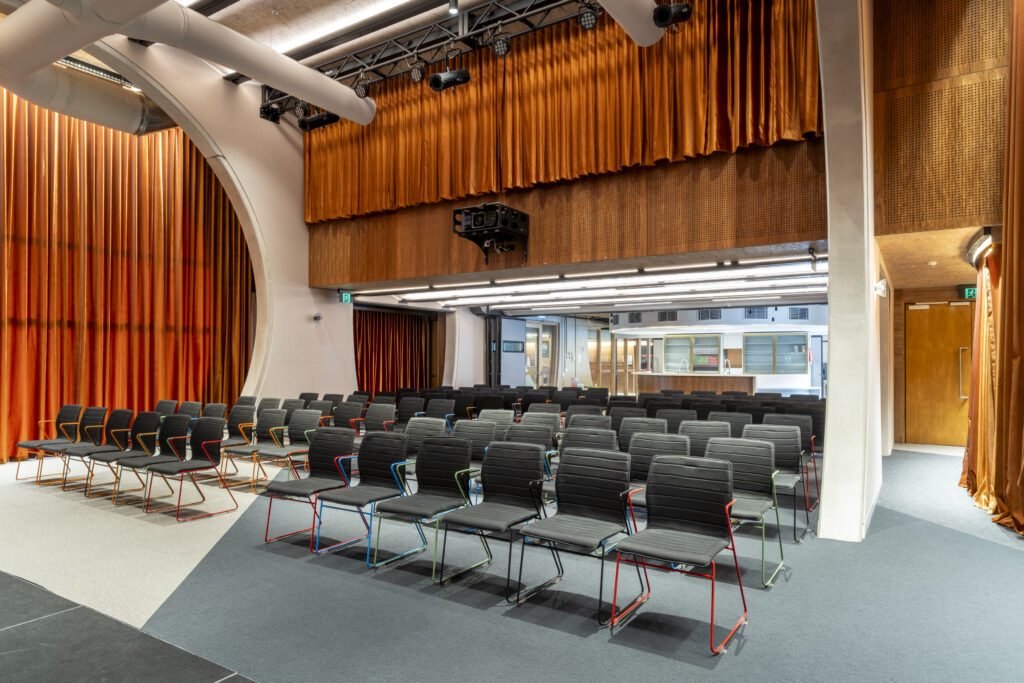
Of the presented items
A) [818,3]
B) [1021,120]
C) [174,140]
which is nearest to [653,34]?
[818,3]

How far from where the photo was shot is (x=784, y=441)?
5.62 m

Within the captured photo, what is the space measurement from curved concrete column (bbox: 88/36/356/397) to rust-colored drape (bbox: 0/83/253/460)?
1.50m

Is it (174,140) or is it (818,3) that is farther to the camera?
(174,140)

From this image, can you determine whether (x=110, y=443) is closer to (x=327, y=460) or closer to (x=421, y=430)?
(x=327, y=460)

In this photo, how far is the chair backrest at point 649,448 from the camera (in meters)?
5.02

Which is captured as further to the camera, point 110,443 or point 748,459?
point 110,443

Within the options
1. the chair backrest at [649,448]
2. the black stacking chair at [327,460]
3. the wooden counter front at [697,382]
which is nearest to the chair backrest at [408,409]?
the black stacking chair at [327,460]

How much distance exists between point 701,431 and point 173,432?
5.62 m

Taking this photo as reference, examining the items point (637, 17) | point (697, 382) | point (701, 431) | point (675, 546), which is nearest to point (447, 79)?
point (637, 17)

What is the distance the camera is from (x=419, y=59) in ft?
33.6

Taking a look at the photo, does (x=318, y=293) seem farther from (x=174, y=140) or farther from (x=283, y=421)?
(x=283, y=421)

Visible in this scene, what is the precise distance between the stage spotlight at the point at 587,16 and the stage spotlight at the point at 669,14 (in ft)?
4.85

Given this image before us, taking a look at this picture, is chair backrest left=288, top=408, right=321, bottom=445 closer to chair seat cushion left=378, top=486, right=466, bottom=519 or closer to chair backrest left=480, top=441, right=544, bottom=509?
chair seat cushion left=378, top=486, right=466, bottom=519

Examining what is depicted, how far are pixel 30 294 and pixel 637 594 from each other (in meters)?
10.5
